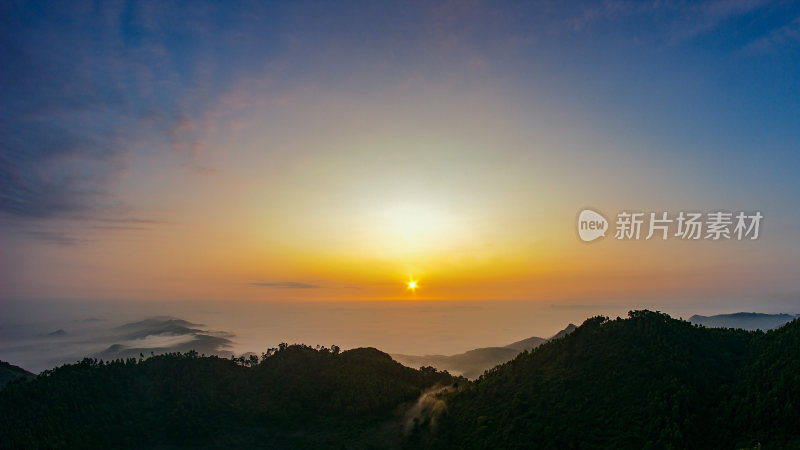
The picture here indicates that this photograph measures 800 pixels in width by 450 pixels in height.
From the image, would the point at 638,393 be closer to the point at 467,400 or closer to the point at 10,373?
the point at 467,400

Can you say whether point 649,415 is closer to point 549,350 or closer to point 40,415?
point 549,350

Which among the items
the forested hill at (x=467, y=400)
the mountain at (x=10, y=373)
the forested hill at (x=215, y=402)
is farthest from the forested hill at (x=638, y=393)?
the mountain at (x=10, y=373)

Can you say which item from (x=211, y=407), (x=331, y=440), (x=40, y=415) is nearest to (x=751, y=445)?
(x=331, y=440)

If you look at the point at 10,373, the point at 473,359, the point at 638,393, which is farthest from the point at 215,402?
the point at 473,359

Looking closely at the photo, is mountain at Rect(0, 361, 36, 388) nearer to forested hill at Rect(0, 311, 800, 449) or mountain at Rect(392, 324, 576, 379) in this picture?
forested hill at Rect(0, 311, 800, 449)

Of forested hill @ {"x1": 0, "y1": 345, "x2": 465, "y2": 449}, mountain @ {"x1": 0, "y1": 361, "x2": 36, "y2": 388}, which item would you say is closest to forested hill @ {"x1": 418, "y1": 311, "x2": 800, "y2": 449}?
forested hill @ {"x1": 0, "y1": 345, "x2": 465, "y2": 449}

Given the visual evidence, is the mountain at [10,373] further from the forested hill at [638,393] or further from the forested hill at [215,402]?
the forested hill at [638,393]

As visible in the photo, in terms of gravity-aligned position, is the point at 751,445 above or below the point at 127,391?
above
